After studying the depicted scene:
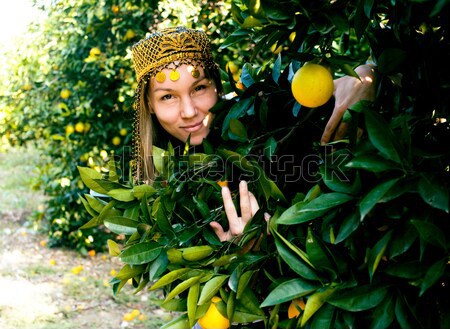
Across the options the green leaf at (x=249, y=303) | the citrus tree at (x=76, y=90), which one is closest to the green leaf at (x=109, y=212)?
the green leaf at (x=249, y=303)

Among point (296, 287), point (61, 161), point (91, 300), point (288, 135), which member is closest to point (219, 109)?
point (288, 135)

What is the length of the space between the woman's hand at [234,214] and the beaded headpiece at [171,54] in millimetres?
665

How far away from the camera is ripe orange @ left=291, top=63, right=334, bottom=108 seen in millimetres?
955

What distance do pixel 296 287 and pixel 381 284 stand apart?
0.43ft

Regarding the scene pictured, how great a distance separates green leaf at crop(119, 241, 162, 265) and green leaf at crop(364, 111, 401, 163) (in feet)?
1.64

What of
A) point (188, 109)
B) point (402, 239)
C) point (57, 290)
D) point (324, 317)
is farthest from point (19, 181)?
point (402, 239)

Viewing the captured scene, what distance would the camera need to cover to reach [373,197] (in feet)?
2.36

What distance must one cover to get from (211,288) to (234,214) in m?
0.18

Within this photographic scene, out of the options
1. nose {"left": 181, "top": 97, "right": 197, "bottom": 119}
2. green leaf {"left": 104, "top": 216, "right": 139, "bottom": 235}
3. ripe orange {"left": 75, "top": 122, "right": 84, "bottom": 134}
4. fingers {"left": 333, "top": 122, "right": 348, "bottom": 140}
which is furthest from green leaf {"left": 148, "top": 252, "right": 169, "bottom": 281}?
ripe orange {"left": 75, "top": 122, "right": 84, "bottom": 134}

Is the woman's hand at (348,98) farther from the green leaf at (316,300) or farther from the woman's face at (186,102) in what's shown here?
the woman's face at (186,102)

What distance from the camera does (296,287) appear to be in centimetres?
84

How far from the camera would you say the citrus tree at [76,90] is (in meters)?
3.22

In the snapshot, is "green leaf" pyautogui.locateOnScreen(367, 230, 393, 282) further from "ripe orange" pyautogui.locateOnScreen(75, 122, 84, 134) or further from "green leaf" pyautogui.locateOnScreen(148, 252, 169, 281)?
"ripe orange" pyautogui.locateOnScreen(75, 122, 84, 134)

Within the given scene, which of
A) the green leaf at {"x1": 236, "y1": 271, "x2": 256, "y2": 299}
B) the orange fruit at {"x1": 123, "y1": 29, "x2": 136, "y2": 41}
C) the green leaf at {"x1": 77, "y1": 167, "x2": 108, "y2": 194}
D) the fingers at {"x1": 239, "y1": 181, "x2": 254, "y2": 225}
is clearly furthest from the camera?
the orange fruit at {"x1": 123, "y1": 29, "x2": 136, "y2": 41}
